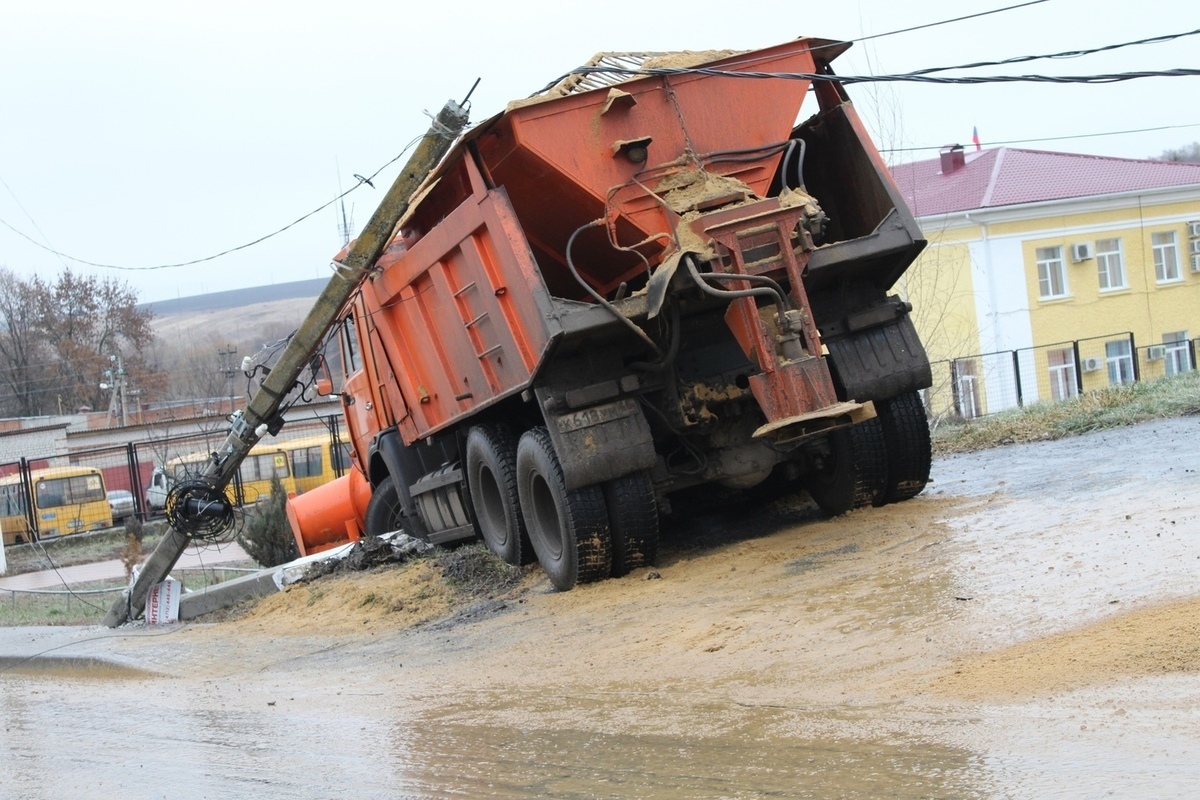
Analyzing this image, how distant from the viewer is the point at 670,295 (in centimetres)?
785

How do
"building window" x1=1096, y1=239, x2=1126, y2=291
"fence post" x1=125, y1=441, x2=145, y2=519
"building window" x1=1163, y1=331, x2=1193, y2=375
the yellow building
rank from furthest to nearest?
"building window" x1=1163, y1=331, x2=1193, y2=375 < "building window" x1=1096, y1=239, x2=1126, y2=291 < the yellow building < "fence post" x1=125, y1=441, x2=145, y2=519

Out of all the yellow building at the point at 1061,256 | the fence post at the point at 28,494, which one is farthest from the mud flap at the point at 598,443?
the fence post at the point at 28,494

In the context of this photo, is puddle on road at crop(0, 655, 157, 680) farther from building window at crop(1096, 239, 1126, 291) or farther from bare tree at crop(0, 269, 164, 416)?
bare tree at crop(0, 269, 164, 416)

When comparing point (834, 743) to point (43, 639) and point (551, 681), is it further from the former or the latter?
point (43, 639)

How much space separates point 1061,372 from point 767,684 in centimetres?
3126

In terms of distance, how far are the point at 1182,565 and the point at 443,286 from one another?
5.37 m

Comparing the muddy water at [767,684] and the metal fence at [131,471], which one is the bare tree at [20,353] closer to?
the metal fence at [131,471]

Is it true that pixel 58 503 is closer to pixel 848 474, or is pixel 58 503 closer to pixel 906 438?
pixel 848 474

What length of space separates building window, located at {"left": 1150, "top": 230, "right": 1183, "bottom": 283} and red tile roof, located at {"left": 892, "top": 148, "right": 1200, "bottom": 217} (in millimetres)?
1616

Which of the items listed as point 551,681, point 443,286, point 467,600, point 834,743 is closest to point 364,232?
point 443,286

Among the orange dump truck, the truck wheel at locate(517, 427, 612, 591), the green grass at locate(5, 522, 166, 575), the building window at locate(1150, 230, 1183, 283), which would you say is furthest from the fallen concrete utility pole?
the building window at locate(1150, 230, 1183, 283)

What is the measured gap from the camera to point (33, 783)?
585cm

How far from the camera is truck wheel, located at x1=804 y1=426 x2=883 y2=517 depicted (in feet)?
29.5

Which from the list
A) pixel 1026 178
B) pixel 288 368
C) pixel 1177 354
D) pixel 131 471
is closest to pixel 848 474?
pixel 288 368
